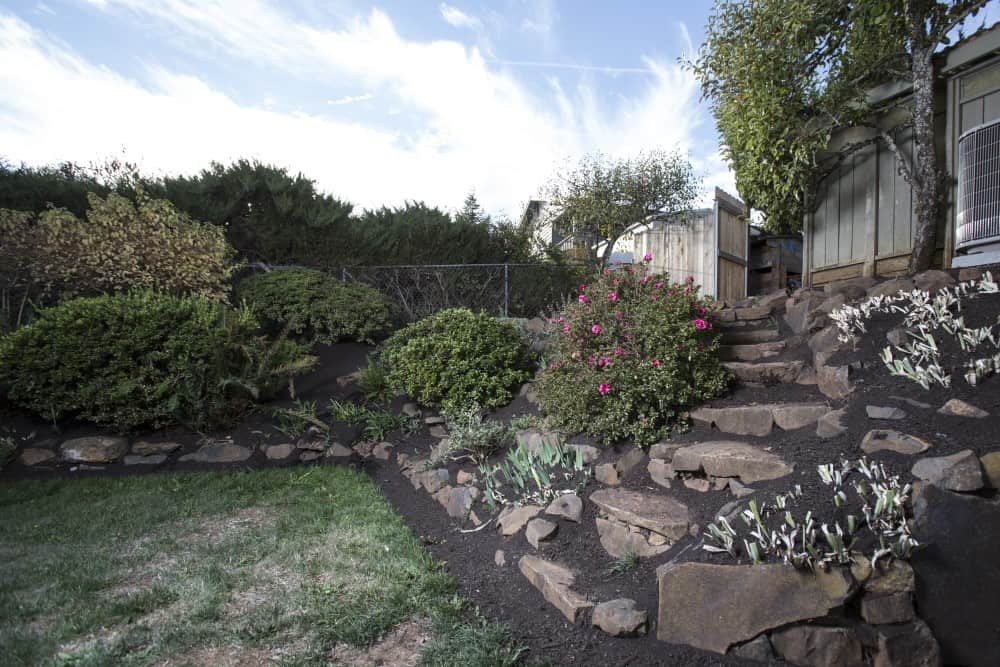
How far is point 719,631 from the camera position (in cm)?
216

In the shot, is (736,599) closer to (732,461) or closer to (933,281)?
(732,461)

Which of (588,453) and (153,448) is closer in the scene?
(588,453)

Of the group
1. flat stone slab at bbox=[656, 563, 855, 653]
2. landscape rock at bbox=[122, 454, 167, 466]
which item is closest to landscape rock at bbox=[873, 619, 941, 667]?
flat stone slab at bbox=[656, 563, 855, 653]

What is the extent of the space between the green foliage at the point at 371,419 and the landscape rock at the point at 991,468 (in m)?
4.43

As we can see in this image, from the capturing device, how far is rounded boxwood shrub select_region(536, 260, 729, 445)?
369 centimetres

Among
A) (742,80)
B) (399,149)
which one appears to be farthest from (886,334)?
(399,149)

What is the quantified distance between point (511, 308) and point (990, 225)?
20.3ft

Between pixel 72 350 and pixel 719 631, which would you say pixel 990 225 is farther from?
pixel 72 350

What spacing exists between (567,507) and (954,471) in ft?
6.11

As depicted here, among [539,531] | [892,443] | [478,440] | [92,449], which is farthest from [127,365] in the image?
[892,443]

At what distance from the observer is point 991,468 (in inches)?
88.9

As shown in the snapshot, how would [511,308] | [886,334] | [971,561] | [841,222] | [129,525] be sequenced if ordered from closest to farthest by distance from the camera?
[971,561] → [886,334] → [129,525] → [841,222] → [511,308]

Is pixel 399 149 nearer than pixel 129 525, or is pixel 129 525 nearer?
pixel 129 525

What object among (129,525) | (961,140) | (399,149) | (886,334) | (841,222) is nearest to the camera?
(886,334)
